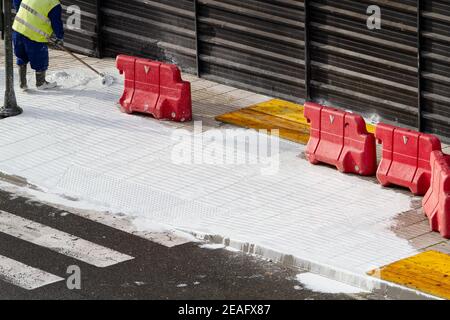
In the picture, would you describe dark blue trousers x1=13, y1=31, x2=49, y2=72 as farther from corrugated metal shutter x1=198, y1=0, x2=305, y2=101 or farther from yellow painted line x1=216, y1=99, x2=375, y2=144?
yellow painted line x1=216, y1=99, x2=375, y2=144

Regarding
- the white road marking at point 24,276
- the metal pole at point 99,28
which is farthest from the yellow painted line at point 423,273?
the metal pole at point 99,28

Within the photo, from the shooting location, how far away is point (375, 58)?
19875mm

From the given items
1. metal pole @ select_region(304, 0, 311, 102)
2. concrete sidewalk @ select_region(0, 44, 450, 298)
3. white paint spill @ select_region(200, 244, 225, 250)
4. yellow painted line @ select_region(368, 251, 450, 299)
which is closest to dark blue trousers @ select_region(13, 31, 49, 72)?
concrete sidewalk @ select_region(0, 44, 450, 298)

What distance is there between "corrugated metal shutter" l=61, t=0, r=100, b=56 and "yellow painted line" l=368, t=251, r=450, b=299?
30.1 ft

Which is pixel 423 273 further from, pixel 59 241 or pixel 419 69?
pixel 419 69

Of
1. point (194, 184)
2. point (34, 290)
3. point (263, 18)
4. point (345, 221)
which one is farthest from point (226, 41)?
point (34, 290)

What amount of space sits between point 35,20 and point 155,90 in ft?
7.36

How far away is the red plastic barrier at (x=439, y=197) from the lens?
16266 mm

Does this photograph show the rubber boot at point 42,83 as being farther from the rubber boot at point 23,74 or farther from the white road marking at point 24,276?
the white road marking at point 24,276

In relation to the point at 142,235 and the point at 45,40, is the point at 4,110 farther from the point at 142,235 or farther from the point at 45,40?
the point at 142,235

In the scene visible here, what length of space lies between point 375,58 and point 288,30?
1.60 m

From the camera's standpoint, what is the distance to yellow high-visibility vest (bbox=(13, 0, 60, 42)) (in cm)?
2120

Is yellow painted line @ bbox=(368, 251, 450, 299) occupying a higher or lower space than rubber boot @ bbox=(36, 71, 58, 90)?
lower

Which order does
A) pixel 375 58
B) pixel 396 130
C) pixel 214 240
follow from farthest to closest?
pixel 375 58, pixel 396 130, pixel 214 240
